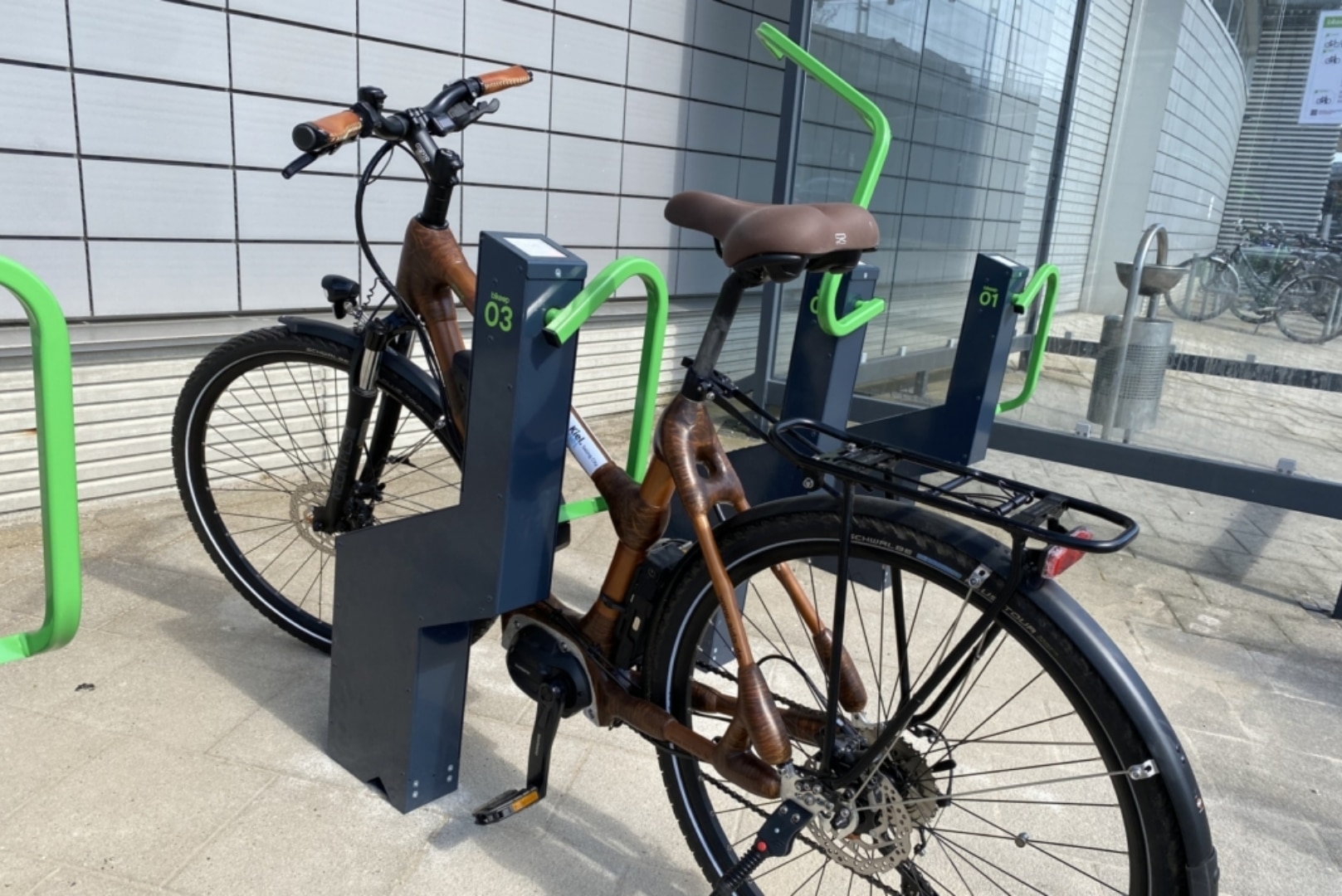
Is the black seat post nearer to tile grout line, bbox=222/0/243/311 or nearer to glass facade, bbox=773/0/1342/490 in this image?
tile grout line, bbox=222/0/243/311

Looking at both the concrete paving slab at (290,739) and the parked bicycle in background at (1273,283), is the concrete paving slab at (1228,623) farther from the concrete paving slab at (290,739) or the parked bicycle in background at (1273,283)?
the concrete paving slab at (290,739)

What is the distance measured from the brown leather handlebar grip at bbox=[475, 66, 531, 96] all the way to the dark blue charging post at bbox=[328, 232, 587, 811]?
700mm

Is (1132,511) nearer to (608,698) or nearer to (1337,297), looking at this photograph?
(1337,297)

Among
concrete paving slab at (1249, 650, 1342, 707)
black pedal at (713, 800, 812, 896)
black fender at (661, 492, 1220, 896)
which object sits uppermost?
black fender at (661, 492, 1220, 896)

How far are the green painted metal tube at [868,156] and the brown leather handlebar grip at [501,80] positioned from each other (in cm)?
67

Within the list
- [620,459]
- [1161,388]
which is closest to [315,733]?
[620,459]

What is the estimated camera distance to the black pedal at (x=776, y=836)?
164 centimetres

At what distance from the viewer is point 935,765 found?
5.26ft

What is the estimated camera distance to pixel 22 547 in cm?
324

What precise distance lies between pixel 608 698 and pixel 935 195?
406cm

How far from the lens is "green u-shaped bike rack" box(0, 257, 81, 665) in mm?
1280

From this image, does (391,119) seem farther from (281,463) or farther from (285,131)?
(281,463)

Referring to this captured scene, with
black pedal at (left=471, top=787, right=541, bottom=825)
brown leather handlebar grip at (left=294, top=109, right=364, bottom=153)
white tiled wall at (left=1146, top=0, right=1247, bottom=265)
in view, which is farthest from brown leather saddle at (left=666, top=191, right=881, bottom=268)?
white tiled wall at (left=1146, top=0, right=1247, bottom=265)

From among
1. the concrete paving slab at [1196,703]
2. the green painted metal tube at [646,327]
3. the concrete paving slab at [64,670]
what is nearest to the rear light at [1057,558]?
the green painted metal tube at [646,327]
